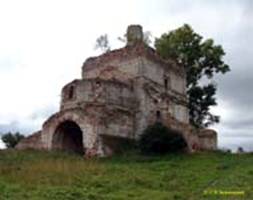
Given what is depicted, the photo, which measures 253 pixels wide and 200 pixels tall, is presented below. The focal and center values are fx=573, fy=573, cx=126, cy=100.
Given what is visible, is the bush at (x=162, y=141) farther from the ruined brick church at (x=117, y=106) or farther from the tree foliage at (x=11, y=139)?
the tree foliage at (x=11, y=139)

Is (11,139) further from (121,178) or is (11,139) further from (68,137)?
(121,178)

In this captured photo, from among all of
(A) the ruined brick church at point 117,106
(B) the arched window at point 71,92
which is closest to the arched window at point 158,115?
(A) the ruined brick church at point 117,106

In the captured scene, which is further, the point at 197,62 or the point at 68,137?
the point at 197,62

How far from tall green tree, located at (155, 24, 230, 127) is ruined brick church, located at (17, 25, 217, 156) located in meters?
6.47

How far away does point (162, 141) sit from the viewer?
34469 millimetres

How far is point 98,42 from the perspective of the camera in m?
52.4

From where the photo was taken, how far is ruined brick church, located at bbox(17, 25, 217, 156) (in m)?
34.6

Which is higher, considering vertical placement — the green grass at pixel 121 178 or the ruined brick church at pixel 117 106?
the ruined brick church at pixel 117 106

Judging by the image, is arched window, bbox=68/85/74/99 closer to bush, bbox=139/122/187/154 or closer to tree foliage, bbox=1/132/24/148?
bush, bbox=139/122/187/154

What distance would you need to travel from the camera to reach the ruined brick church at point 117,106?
114 feet

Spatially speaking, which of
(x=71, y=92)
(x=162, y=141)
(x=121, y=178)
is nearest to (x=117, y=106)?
(x=71, y=92)

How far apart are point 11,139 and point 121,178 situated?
89.1ft

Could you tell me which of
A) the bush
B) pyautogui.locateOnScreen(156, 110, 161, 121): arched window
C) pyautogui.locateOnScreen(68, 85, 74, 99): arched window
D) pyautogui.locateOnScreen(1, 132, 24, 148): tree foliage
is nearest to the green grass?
the bush

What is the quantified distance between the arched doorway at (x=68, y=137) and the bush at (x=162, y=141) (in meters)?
4.17
